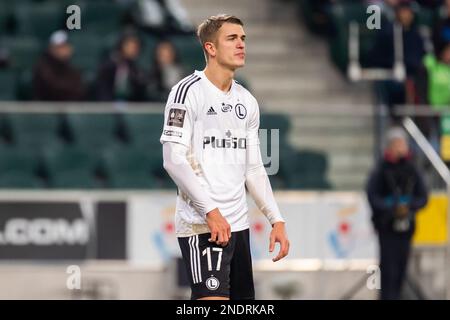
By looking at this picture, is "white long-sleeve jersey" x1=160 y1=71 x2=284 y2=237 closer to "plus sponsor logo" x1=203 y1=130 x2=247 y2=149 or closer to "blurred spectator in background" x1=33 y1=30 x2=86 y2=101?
"plus sponsor logo" x1=203 y1=130 x2=247 y2=149

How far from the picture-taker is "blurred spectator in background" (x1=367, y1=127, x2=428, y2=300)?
13.2 metres

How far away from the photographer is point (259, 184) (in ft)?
24.2

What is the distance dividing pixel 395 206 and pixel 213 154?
6.32 m

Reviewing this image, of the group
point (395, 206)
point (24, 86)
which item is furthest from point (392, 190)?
point (24, 86)

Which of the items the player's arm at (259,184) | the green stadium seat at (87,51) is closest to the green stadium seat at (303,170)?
the green stadium seat at (87,51)

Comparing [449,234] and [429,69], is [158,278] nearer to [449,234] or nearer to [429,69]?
[449,234]

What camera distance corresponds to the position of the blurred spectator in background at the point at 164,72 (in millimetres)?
14215

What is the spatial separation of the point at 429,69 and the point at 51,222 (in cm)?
438

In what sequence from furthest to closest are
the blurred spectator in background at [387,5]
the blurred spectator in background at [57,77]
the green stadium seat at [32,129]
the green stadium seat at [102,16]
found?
the green stadium seat at [102,16] < the blurred spectator in background at [387,5] < the blurred spectator in background at [57,77] < the green stadium seat at [32,129]

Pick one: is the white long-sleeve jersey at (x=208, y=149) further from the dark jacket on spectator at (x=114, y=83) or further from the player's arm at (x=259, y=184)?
the dark jacket on spectator at (x=114, y=83)

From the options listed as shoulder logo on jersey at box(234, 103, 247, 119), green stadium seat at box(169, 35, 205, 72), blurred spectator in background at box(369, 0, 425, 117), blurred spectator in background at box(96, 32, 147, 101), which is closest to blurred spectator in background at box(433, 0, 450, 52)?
blurred spectator in background at box(369, 0, 425, 117)

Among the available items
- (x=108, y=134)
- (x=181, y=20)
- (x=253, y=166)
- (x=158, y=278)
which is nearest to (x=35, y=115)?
(x=108, y=134)

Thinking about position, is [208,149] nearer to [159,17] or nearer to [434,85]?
[434,85]

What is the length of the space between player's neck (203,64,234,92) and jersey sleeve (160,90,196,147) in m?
0.20
